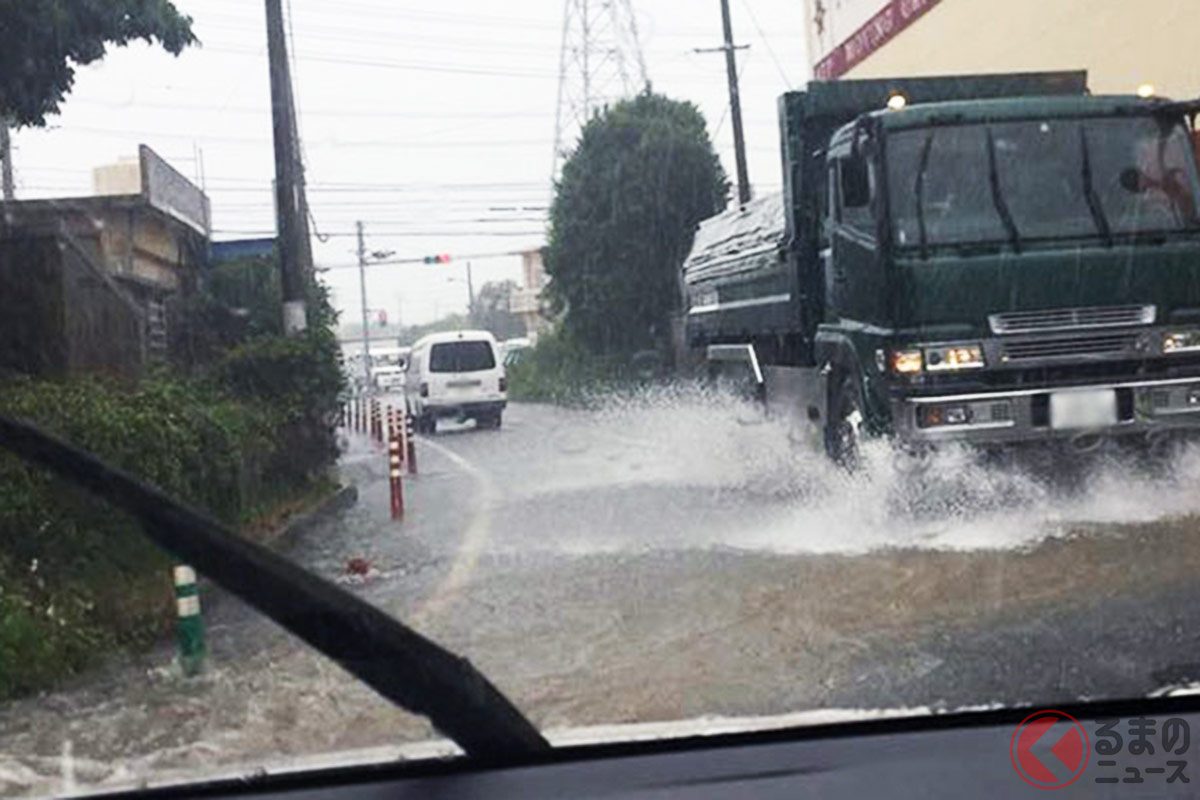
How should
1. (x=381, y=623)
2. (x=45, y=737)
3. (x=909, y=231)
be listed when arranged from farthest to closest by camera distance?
(x=909, y=231), (x=45, y=737), (x=381, y=623)

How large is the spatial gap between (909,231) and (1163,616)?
12.5 ft

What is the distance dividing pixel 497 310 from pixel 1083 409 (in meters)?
3.63

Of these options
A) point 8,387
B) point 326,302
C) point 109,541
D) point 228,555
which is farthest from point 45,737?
point 326,302


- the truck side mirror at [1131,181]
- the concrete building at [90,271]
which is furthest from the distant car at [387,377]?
the concrete building at [90,271]

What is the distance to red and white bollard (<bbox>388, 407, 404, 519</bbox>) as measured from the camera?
358 inches

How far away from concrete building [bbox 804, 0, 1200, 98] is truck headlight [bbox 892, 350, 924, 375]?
83.5 inches

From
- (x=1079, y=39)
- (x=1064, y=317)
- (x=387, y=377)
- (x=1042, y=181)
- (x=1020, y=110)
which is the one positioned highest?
(x=1079, y=39)

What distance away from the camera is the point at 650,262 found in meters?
11.5

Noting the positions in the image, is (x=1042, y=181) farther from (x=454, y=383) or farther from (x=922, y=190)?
(x=454, y=383)

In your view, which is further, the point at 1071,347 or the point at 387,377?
the point at 387,377

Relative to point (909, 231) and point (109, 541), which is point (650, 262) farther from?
point (109, 541)

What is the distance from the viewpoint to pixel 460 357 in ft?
62.2

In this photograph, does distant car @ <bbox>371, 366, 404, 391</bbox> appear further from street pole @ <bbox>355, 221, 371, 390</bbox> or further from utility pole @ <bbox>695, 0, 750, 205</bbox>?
utility pole @ <bbox>695, 0, 750, 205</bbox>

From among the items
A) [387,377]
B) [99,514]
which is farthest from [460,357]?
[99,514]
